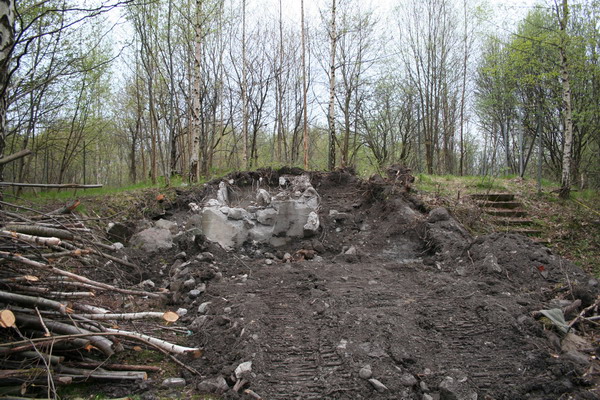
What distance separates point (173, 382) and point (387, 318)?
210 cm

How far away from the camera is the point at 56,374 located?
2469mm

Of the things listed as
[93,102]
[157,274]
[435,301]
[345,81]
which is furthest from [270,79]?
[435,301]

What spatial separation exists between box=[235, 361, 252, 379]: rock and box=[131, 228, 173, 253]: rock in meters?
3.41

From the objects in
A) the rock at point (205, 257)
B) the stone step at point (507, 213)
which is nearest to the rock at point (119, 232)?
the rock at point (205, 257)

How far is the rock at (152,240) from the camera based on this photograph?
223 inches

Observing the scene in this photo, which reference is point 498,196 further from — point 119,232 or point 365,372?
point 119,232

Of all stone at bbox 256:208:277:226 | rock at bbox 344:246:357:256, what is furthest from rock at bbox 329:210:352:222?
stone at bbox 256:208:277:226

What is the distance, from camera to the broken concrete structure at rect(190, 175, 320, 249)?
20.6ft

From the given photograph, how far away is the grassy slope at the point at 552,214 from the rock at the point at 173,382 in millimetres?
6036

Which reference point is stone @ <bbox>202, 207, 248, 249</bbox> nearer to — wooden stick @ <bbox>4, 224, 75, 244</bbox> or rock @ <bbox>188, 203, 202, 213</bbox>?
rock @ <bbox>188, 203, 202, 213</bbox>

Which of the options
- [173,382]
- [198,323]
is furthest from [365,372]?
[198,323]

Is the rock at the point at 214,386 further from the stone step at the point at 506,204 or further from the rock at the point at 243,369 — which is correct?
the stone step at the point at 506,204

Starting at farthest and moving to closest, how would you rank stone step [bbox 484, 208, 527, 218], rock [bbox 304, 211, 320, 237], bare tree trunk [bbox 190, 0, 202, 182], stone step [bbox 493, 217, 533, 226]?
bare tree trunk [bbox 190, 0, 202, 182] → stone step [bbox 484, 208, 527, 218] → stone step [bbox 493, 217, 533, 226] → rock [bbox 304, 211, 320, 237]

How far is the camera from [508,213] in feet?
28.0
